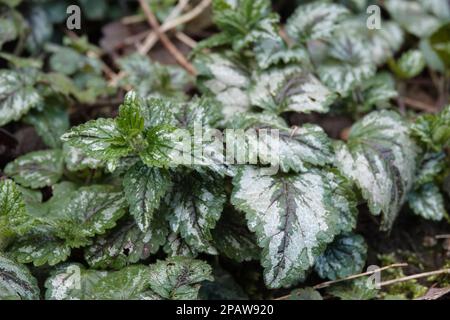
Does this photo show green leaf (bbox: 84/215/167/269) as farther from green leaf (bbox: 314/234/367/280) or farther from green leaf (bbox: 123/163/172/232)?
green leaf (bbox: 314/234/367/280)

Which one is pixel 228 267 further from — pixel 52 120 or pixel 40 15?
pixel 40 15

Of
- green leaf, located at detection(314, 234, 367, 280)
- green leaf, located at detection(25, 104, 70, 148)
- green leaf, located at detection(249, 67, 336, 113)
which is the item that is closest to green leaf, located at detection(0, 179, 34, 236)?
green leaf, located at detection(25, 104, 70, 148)

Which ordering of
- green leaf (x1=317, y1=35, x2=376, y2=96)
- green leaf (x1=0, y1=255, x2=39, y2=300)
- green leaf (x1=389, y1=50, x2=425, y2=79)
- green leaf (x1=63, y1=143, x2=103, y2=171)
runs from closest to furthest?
green leaf (x1=0, y1=255, x2=39, y2=300) → green leaf (x1=63, y1=143, x2=103, y2=171) → green leaf (x1=317, y1=35, x2=376, y2=96) → green leaf (x1=389, y1=50, x2=425, y2=79)

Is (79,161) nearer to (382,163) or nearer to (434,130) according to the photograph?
(382,163)

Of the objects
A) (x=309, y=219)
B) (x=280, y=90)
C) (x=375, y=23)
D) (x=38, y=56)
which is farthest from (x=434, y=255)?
(x=38, y=56)

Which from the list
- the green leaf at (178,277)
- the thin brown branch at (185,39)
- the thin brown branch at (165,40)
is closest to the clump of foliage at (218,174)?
the green leaf at (178,277)

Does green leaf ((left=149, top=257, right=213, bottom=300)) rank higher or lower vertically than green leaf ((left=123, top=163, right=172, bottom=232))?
lower
